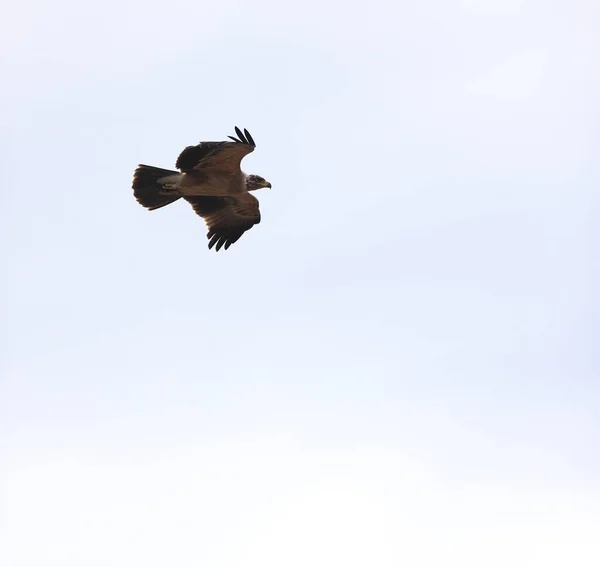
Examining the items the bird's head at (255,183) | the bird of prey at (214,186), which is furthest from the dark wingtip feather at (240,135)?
the bird's head at (255,183)

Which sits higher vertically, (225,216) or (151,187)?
(225,216)

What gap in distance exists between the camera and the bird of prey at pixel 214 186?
25.9 m

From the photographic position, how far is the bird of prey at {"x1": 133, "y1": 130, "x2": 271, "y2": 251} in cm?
2592

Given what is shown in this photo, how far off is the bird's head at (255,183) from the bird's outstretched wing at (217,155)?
38.4 inches

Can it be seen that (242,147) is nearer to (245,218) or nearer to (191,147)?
(191,147)

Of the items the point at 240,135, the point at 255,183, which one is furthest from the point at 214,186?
the point at 240,135

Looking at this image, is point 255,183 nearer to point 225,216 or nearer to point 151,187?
point 225,216

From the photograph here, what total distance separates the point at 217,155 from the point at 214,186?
1497 millimetres

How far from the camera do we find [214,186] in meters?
27.4

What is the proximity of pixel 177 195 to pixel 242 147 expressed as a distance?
284cm

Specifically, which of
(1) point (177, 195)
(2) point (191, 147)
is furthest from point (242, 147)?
(1) point (177, 195)

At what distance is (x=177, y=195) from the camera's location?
2778 centimetres

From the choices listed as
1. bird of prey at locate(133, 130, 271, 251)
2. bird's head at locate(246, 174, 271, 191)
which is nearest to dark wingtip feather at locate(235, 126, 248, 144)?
bird of prey at locate(133, 130, 271, 251)

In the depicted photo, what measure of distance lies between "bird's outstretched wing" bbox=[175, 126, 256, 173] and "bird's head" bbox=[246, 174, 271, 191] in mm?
976
